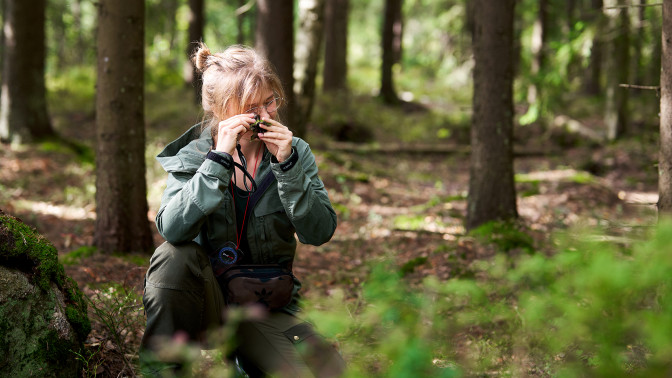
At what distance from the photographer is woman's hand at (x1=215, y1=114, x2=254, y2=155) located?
283 centimetres

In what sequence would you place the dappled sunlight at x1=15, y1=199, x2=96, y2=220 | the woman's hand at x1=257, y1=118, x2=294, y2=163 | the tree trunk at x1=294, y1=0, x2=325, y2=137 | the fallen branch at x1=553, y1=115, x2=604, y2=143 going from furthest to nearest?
the fallen branch at x1=553, y1=115, x2=604, y2=143, the tree trunk at x1=294, y1=0, x2=325, y2=137, the dappled sunlight at x1=15, y1=199, x2=96, y2=220, the woman's hand at x1=257, y1=118, x2=294, y2=163

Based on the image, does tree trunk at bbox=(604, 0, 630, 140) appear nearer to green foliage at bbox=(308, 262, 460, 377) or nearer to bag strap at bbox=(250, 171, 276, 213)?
bag strap at bbox=(250, 171, 276, 213)

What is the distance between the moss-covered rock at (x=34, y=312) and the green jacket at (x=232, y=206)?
2.07ft

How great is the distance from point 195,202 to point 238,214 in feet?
1.18

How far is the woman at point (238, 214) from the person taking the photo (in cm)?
272

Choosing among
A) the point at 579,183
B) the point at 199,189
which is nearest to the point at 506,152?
the point at 579,183

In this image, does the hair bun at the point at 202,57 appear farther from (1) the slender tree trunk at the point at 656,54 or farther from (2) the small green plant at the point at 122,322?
(1) the slender tree trunk at the point at 656,54

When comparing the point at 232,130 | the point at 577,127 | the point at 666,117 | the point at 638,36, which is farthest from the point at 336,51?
the point at 232,130

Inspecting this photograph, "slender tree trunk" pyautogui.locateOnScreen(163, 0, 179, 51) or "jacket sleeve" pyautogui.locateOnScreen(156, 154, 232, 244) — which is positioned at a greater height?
"slender tree trunk" pyautogui.locateOnScreen(163, 0, 179, 51)

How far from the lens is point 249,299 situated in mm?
2893

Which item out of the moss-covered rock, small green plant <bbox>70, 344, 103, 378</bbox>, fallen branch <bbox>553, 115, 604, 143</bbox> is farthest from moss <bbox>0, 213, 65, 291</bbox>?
fallen branch <bbox>553, 115, 604, 143</bbox>

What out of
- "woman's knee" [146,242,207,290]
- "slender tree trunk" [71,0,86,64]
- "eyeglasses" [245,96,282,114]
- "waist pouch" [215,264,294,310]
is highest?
"slender tree trunk" [71,0,86,64]

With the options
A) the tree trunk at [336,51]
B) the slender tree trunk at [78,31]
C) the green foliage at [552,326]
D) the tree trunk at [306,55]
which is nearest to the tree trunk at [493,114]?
the green foliage at [552,326]

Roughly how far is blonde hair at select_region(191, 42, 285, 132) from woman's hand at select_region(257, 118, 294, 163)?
0.22m
